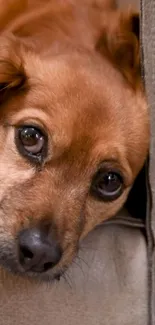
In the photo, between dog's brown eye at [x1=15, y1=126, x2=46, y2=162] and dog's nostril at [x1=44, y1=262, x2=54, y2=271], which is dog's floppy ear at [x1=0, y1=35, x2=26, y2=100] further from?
dog's nostril at [x1=44, y1=262, x2=54, y2=271]

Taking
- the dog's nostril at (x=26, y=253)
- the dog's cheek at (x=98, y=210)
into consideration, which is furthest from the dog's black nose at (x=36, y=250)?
the dog's cheek at (x=98, y=210)

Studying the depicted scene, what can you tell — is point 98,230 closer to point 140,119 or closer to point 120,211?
point 120,211

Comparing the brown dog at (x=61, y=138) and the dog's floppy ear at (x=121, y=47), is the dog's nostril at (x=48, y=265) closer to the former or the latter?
the brown dog at (x=61, y=138)

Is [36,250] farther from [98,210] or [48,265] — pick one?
[98,210]

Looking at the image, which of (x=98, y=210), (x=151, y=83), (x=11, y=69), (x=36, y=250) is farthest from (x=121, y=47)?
(x=36, y=250)

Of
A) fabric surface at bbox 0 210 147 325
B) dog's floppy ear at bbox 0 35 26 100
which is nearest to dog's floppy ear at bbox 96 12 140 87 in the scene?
dog's floppy ear at bbox 0 35 26 100

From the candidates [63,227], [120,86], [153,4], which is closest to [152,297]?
[63,227]

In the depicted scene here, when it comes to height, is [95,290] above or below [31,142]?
below
